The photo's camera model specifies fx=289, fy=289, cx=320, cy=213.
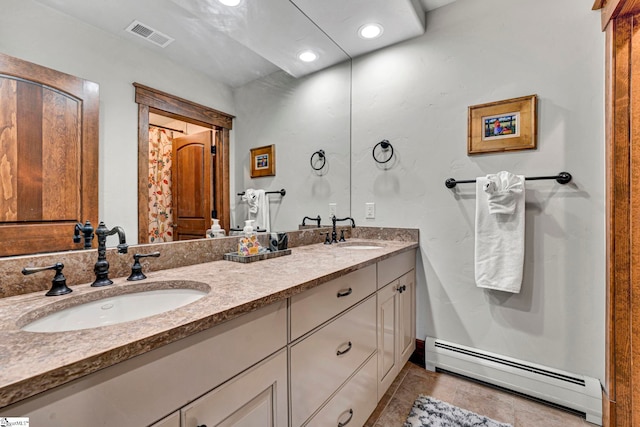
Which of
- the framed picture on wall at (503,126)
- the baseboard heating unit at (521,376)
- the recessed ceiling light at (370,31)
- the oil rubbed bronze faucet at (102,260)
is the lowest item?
the baseboard heating unit at (521,376)

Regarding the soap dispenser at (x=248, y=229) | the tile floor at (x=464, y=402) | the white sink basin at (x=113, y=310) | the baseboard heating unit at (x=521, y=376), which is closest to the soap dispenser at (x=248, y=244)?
the soap dispenser at (x=248, y=229)

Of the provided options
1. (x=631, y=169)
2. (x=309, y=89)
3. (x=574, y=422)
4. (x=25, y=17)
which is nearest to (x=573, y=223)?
(x=631, y=169)

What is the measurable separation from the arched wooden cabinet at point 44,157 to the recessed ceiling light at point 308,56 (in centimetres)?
140

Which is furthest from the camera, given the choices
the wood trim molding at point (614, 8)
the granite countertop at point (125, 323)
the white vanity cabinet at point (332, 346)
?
the wood trim molding at point (614, 8)

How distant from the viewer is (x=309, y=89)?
2105mm

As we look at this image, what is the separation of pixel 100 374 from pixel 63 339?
4.8 inches

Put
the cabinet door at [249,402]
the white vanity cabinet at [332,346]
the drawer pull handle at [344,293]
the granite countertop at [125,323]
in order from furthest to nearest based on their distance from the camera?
the drawer pull handle at [344,293], the white vanity cabinet at [332,346], the cabinet door at [249,402], the granite countertop at [125,323]

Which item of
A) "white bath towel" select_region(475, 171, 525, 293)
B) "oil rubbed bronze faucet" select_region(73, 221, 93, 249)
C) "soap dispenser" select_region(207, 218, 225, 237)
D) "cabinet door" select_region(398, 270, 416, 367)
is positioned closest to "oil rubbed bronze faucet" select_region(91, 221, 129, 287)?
"oil rubbed bronze faucet" select_region(73, 221, 93, 249)

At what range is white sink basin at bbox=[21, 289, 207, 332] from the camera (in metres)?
0.76

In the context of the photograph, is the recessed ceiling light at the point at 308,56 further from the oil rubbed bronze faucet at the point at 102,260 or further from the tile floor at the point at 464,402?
the tile floor at the point at 464,402

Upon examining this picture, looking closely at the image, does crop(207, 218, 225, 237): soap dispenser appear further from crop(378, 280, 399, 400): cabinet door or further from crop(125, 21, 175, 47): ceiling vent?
crop(378, 280, 399, 400): cabinet door

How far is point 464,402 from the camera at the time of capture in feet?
5.46

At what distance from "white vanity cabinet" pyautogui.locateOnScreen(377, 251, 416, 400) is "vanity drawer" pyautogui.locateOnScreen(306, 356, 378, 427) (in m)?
0.10

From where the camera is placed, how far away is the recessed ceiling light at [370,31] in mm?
1995
